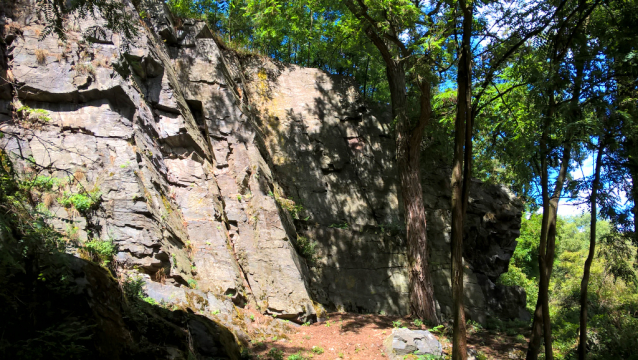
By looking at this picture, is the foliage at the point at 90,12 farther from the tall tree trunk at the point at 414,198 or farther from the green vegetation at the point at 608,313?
the green vegetation at the point at 608,313

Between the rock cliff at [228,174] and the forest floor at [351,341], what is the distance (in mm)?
538

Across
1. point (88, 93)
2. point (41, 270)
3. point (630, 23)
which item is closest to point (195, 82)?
point (88, 93)

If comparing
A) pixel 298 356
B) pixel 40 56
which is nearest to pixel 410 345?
pixel 298 356

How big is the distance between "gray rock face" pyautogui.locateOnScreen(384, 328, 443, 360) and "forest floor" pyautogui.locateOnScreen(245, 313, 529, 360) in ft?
0.70

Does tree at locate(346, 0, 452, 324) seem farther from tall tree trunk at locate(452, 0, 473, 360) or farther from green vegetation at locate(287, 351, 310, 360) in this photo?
green vegetation at locate(287, 351, 310, 360)

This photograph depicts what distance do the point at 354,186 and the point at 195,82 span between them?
602 cm

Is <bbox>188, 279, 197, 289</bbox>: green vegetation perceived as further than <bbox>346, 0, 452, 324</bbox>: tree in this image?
No

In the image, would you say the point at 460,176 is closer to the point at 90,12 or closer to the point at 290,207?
the point at 90,12

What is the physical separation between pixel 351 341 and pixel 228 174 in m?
5.03

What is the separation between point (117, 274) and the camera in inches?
254

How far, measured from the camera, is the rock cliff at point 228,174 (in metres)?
7.56

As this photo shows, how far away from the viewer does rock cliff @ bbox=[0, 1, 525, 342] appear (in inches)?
298

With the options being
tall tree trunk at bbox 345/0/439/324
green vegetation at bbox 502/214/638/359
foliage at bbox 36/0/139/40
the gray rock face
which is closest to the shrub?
foliage at bbox 36/0/139/40

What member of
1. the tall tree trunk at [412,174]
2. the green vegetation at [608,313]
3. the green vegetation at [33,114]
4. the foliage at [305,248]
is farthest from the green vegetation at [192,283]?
the green vegetation at [608,313]
